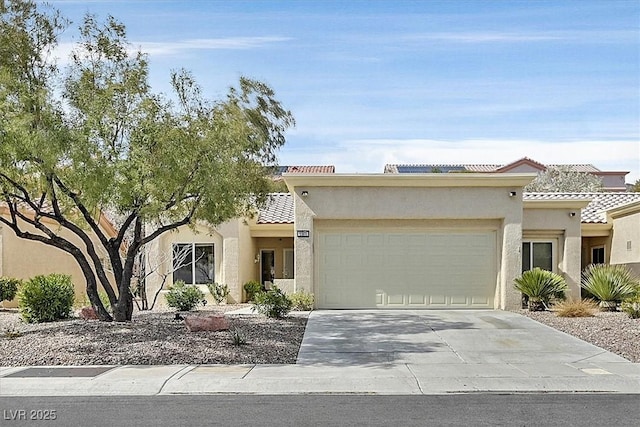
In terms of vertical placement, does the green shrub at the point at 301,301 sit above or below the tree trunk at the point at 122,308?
below

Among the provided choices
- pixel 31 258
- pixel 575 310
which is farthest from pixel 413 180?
pixel 31 258

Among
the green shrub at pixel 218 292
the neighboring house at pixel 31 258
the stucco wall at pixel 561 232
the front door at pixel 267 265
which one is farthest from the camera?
the front door at pixel 267 265

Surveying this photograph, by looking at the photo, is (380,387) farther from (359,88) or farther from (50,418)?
(359,88)

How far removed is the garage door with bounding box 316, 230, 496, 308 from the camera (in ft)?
68.9

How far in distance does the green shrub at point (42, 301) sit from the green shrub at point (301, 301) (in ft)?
20.3

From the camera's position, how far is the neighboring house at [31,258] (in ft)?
77.3

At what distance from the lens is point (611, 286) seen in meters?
19.5

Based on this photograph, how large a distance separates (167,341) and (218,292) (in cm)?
1020

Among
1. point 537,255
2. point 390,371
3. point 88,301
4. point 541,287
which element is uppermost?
point 537,255

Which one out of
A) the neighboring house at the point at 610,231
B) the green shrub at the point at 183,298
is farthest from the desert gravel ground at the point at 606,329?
the green shrub at the point at 183,298

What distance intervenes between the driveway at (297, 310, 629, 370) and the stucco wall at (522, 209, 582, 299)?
323cm

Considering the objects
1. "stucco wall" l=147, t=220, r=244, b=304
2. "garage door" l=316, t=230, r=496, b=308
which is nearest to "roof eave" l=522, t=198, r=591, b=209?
"garage door" l=316, t=230, r=496, b=308

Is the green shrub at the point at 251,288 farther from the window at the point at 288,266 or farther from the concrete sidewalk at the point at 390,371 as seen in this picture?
the concrete sidewalk at the point at 390,371

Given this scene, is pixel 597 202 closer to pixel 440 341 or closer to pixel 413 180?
pixel 413 180
